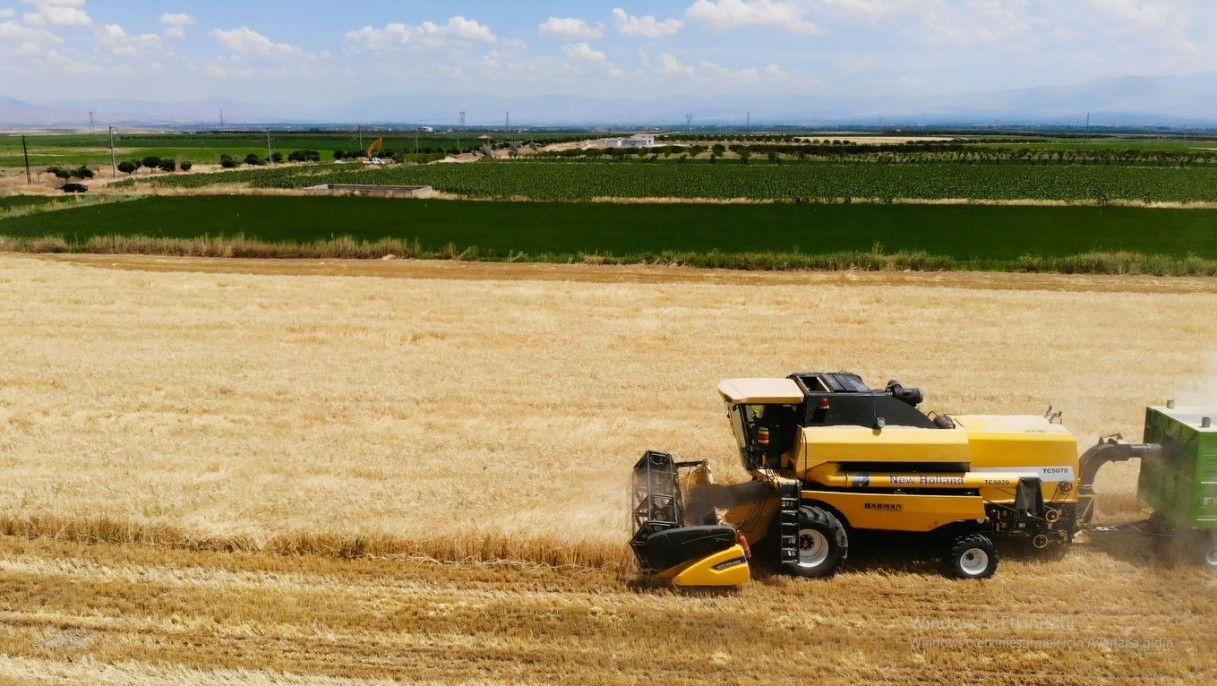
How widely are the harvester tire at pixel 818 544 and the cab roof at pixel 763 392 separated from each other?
3.62ft

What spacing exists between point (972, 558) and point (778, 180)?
7060cm

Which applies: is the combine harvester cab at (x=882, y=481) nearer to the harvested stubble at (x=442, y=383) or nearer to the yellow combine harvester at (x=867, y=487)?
the yellow combine harvester at (x=867, y=487)

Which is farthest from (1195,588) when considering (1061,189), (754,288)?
(1061,189)

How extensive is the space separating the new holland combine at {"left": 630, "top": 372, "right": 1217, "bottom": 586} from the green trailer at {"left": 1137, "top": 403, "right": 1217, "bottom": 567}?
14 mm

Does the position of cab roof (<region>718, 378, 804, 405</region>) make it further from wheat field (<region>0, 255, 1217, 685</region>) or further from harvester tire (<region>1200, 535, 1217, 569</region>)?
harvester tire (<region>1200, 535, 1217, 569</region>)

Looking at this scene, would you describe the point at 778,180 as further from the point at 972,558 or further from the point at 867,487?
the point at 867,487

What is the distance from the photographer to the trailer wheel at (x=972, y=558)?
8.99 metres

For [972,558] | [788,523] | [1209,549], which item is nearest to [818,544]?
[788,523]

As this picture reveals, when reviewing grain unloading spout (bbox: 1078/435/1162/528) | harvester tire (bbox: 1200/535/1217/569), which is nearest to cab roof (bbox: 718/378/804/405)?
grain unloading spout (bbox: 1078/435/1162/528)

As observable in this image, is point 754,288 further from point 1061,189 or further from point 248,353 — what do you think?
point 1061,189

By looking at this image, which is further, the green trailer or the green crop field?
the green crop field

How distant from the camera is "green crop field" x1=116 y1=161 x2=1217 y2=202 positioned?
61562 millimetres

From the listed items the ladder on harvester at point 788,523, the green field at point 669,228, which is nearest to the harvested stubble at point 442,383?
the ladder on harvester at point 788,523

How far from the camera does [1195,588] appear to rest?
29.7ft
